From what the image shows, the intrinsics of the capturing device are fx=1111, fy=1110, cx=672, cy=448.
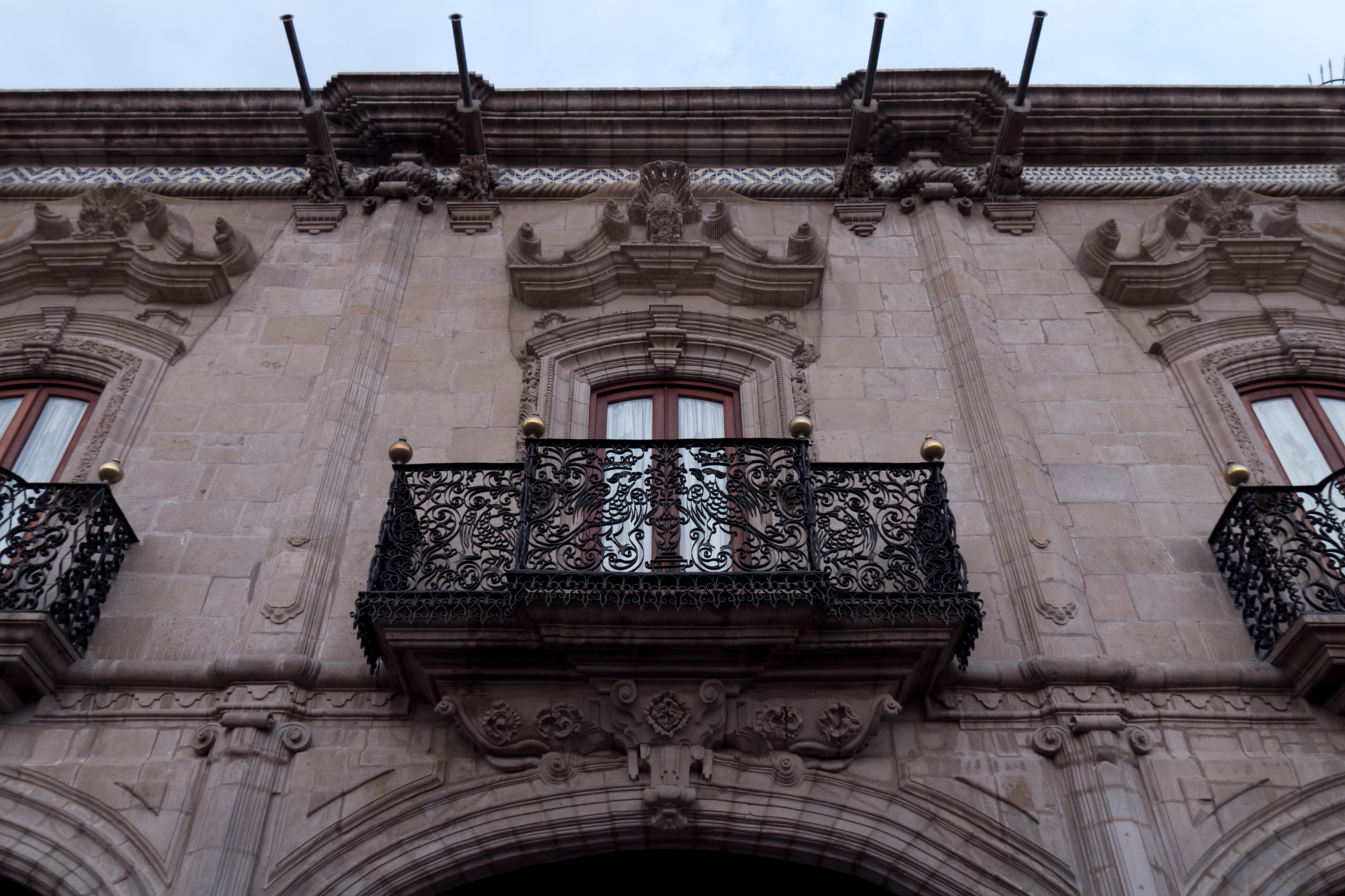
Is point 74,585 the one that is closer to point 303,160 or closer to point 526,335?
point 526,335

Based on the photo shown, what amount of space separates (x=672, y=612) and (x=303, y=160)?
7182 mm

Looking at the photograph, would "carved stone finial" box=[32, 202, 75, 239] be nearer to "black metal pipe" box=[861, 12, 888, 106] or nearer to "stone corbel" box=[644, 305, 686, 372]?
"stone corbel" box=[644, 305, 686, 372]

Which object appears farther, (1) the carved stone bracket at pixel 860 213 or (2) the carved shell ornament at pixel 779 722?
(1) the carved stone bracket at pixel 860 213

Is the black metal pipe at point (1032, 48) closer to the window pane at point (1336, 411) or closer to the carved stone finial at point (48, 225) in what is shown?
the window pane at point (1336, 411)

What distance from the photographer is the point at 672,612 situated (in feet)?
19.9

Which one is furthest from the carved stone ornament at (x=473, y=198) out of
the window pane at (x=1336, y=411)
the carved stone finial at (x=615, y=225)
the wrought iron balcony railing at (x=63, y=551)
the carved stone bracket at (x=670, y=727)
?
the window pane at (x=1336, y=411)

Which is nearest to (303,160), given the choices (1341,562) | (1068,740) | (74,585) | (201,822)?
(74,585)

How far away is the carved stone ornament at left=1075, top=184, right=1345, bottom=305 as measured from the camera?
9.31 metres

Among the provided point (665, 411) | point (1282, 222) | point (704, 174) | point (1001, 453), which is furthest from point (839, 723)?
point (1282, 222)

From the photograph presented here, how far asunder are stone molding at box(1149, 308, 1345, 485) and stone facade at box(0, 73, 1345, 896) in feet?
0.10

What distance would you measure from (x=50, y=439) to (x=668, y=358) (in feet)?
15.4

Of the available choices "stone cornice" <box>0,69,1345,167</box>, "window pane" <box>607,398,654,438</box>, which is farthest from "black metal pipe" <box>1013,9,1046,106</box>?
"window pane" <box>607,398,654,438</box>

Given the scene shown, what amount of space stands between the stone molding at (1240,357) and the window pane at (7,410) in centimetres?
890

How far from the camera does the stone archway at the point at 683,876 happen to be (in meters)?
6.69
